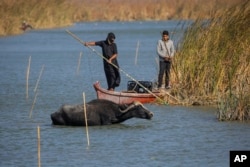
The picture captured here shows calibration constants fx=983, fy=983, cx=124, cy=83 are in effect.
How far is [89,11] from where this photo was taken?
9038 cm

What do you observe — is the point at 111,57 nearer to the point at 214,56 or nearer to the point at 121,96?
the point at 121,96

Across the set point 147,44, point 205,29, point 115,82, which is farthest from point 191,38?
point 147,44

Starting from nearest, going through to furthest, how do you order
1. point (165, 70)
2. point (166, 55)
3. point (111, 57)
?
point (111, 57) → point (166, 55) → point (165, 70)

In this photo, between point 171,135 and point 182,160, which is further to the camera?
point 171,135

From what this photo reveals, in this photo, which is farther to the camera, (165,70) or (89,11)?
(89,11)

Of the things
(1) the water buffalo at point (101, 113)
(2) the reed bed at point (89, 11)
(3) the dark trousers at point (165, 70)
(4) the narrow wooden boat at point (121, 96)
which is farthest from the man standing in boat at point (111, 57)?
(2) the reed bed at point (89, 11)

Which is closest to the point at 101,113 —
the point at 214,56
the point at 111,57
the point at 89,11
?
the point at 111,57

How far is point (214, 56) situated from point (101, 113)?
4100 millimetres

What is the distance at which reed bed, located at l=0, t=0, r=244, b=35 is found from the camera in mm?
59250

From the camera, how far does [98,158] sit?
15594 mm

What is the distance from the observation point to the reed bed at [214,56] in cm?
2122

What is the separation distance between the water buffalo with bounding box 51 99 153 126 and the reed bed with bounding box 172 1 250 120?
251 cm

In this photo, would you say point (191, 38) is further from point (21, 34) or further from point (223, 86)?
point (21, 34)

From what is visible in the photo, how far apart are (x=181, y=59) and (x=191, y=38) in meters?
0.57
